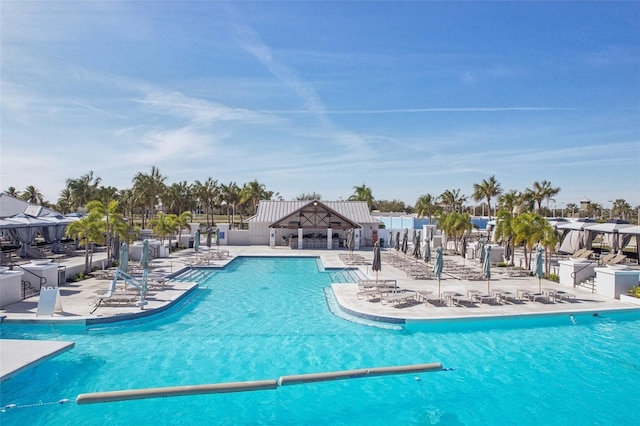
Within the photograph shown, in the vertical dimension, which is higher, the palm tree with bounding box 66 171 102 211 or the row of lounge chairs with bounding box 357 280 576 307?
the palm tree with bounding box 66 171 102 211

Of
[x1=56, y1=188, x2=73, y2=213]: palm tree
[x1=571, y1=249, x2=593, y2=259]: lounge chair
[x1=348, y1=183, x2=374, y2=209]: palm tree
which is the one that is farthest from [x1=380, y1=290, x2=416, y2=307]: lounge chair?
[x1=56, y1=188, x2=73, y2=213]: palm tree

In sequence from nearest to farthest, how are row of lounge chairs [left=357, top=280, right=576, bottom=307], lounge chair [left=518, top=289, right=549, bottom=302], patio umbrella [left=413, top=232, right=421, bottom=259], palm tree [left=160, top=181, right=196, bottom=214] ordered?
row of lounge chairs [left=357, top=280, right=576, bottom=307] < lounge chair [left=518, top=289, right=549, bottom=302] < patio umbrella [left=413, top=232, right=421, bottom=259] < palm tree [left=160, top=181, right=196, bottom=214]

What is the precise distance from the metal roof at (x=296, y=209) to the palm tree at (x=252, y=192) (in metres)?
12.3

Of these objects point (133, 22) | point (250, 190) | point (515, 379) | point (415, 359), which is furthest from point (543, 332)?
point (250, 190)

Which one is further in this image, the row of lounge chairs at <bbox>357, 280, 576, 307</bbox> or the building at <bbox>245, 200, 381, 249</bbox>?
the building at <bbox>245, 200, 381, 249</bbox>

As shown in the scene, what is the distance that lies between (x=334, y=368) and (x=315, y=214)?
1068 inches

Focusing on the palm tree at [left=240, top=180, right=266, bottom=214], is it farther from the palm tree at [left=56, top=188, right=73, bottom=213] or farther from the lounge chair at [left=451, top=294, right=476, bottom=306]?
the lounge chair at [left=451, top=294, right=476, bottom=306]

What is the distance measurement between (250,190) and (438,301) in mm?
39184

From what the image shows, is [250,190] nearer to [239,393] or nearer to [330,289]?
[330,289]

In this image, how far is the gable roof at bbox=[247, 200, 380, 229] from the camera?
35.6 m

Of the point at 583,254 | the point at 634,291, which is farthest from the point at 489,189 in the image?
the point at 634,291

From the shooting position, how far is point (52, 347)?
9.87 m

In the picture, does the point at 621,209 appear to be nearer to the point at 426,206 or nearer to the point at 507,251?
the point at 426,206

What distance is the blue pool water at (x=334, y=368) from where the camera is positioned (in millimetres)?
8250
